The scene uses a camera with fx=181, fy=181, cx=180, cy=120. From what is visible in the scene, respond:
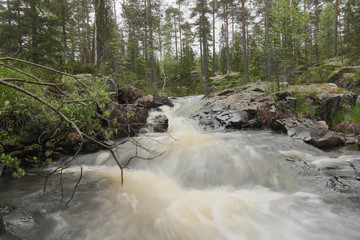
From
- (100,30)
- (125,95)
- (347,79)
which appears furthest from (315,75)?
(100,30)

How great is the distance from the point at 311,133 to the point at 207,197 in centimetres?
408

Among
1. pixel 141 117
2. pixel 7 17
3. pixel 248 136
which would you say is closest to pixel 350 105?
pixel 248 136

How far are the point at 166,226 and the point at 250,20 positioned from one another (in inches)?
1259

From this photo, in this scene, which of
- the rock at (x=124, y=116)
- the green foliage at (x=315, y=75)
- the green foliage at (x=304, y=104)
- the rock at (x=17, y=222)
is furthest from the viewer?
the green foliage at (x=315, y=75)

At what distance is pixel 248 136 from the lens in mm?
5887

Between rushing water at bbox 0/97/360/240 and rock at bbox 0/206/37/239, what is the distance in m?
0.02

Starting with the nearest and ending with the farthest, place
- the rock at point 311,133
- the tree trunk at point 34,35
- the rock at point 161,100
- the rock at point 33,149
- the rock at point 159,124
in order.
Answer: the rock at point 33,149 → the rock at point 311,133 → the rock at point 159,124 → the rock at point 161,100 → the tree trunk at point 34,35

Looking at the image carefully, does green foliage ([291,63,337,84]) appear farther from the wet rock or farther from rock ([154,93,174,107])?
rock ([154,93,174,107])

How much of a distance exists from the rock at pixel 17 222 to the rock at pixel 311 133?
20.0 feet

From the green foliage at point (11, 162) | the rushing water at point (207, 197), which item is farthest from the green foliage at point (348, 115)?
the green foliage at point (11, 162)

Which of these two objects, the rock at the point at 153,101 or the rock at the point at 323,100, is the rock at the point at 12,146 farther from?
the rock at the point at 323,100

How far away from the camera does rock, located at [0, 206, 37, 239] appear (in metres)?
2.08

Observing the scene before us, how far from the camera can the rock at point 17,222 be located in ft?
6.81

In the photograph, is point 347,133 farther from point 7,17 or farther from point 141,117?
point 7,17
